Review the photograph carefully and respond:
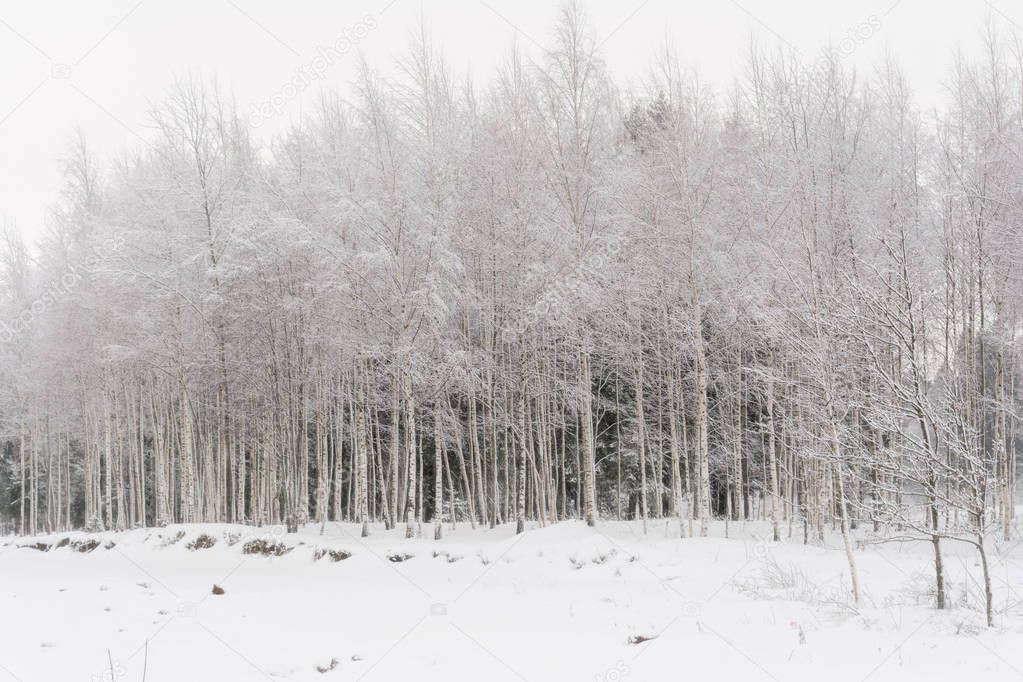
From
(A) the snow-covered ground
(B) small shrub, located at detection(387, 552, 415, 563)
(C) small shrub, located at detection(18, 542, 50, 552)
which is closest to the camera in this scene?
(A) the snow-covered ground

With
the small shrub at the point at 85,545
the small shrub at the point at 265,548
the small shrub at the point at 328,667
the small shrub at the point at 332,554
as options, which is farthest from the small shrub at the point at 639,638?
the small shrub at the point at 85,545

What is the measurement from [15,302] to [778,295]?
28708mm

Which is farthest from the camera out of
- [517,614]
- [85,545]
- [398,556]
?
[85,545]

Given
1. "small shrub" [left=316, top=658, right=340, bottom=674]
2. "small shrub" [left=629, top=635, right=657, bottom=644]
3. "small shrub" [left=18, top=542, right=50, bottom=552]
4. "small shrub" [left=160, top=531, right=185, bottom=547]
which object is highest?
"small shrub" [left=316, top=658, right=340, bottom=674]

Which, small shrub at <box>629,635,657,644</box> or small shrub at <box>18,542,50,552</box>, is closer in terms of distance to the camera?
small shrub at <box>629,635,657,644</box>

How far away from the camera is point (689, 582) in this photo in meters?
11.0

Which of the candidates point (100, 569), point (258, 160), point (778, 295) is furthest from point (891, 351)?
point (258, 160)

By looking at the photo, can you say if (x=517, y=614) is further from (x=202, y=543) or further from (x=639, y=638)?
(x=202, y=543)

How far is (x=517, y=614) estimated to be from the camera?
962cm

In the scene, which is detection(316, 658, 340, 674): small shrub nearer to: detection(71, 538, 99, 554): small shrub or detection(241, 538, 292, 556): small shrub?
detection(241, 538, 292, 556): small shrub

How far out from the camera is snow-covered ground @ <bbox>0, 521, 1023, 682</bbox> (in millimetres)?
7062

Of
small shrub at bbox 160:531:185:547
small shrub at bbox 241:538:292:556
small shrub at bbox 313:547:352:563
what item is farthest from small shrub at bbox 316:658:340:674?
small shrub at bbox 160:531:185:547

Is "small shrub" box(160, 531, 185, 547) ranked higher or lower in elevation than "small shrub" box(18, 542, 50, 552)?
higher

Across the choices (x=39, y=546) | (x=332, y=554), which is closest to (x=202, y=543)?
(x=332, y=554)
